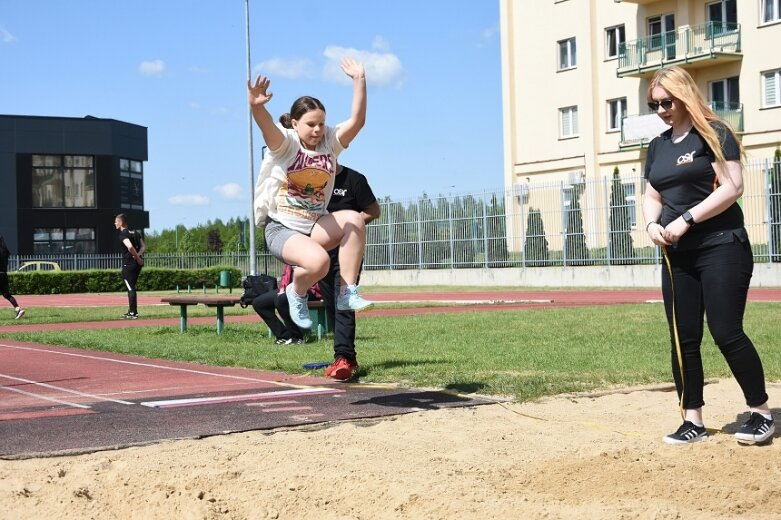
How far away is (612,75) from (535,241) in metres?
11.1

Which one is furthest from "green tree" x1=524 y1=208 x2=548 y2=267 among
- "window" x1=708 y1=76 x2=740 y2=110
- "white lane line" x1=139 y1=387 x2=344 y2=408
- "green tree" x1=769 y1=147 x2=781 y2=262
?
"white lane line" x1=139 y1=387 x2=344 y2=408

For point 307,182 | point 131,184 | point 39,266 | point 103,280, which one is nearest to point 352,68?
point 307,182

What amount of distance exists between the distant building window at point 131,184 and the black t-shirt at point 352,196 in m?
53.6

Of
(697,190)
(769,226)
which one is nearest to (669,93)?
(697,190)

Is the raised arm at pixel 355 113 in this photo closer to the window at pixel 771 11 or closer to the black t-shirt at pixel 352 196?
the black t-shirt at pixel 352 196

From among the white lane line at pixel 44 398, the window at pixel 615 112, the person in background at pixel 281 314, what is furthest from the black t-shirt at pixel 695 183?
the window at pixel 615 112

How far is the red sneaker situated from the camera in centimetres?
884

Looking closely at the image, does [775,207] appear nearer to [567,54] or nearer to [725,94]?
[725,94]

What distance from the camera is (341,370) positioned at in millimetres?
8852

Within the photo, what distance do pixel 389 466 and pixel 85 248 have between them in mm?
56840

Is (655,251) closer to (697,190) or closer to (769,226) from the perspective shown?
(769,226)

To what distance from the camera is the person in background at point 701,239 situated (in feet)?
19.2

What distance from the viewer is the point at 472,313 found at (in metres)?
19.2

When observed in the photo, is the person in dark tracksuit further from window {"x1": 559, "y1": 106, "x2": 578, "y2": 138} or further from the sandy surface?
window {"x1": 559, "y1": 106, "x2": 578, "y2": 138}
